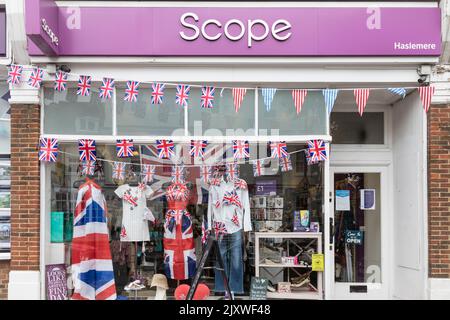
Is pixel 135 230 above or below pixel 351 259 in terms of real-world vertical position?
above

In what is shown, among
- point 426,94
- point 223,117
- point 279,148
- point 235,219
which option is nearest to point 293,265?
point 235,219

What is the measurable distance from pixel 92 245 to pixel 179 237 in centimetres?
129

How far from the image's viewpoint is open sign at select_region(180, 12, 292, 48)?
22.0 feet

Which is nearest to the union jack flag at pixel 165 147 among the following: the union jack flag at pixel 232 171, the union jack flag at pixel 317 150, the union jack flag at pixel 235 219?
the union jack flag at pixel 232 171

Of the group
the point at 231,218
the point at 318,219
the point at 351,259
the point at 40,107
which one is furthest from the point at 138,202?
the point at 351,259

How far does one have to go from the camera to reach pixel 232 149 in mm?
7098

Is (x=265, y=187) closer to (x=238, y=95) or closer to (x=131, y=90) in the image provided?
(x=238, y=95)

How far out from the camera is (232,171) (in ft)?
23.6

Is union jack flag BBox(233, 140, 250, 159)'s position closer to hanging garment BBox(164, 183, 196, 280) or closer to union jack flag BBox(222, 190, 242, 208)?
union jack flag BBox(222, 190, 242, 208)

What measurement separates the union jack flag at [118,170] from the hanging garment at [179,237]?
740mm

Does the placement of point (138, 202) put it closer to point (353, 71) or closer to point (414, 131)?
point (353, 71)

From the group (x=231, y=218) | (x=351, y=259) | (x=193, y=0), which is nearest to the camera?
(x=193, y=0)

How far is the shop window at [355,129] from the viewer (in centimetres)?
784

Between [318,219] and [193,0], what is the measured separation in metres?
3.70
